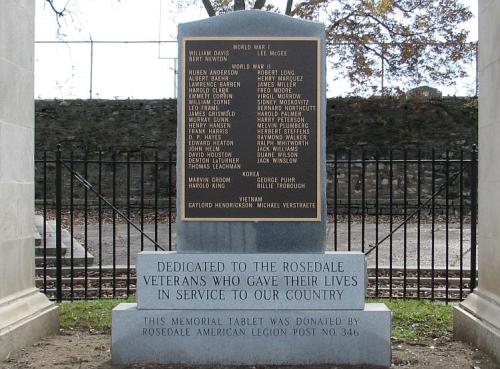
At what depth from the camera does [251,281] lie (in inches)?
218

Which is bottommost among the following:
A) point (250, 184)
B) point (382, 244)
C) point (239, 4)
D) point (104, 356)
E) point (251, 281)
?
point (104, 356)

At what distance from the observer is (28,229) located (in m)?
6.20

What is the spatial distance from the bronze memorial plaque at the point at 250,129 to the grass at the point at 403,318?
6.47 feet

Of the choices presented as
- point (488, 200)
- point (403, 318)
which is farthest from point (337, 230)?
point (488, 200)

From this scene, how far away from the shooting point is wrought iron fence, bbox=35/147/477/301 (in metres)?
8.61

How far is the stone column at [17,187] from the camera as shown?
5.57 metres

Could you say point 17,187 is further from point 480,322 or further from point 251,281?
point 480,322

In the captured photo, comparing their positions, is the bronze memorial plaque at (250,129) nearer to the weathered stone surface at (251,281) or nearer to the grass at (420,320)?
the weathered stone surface at (251,281)

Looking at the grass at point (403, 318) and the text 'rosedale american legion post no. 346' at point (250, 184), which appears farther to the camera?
the grass at point (403, 318)

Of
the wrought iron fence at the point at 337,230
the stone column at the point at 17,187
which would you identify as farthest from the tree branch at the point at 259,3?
the stone column at the point at 17,187

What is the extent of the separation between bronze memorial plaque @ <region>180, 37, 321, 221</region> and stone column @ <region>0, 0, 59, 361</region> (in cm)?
156

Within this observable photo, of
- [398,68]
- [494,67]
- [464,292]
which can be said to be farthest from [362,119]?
[494,67]

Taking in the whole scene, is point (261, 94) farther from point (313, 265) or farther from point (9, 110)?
point (9, 110)

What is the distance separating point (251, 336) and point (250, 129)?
1817mm
